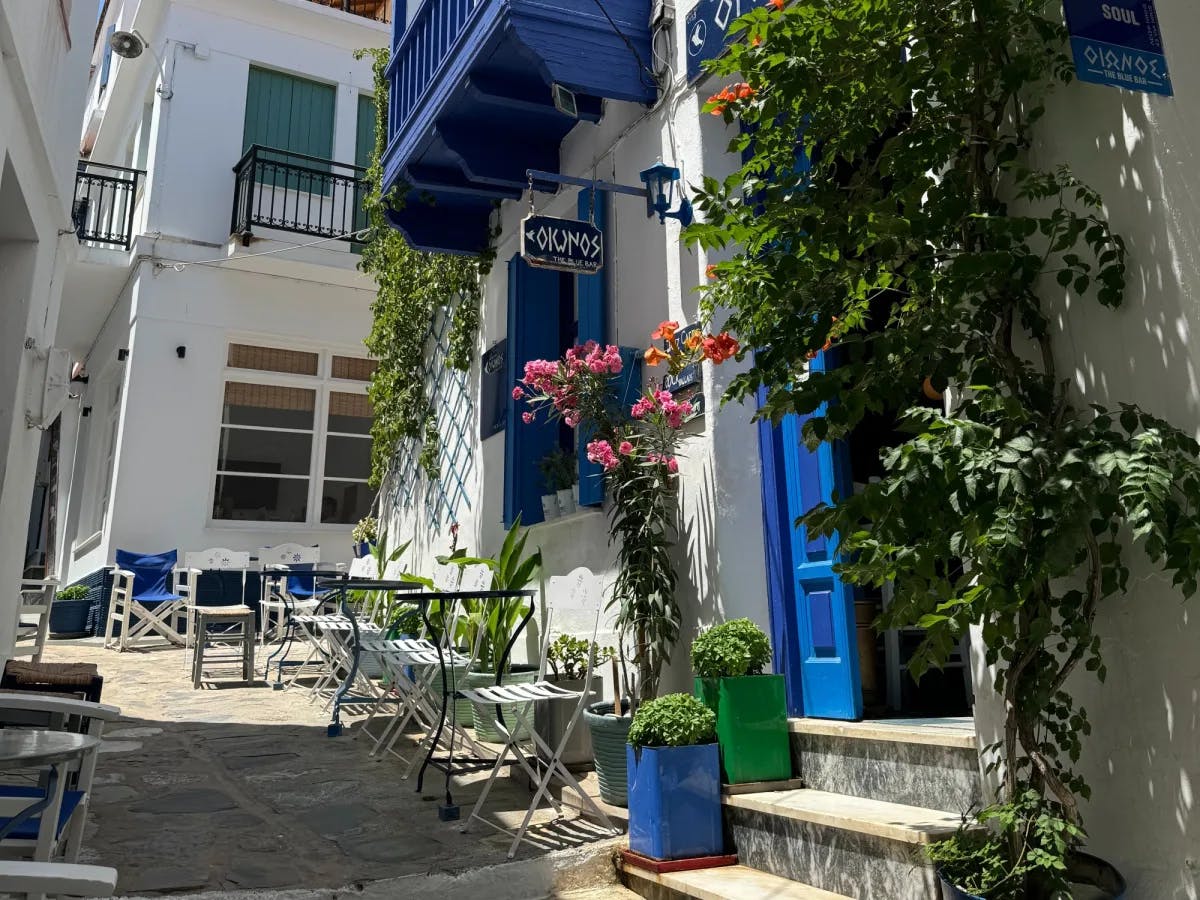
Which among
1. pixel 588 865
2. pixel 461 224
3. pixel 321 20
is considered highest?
pixel 321 20

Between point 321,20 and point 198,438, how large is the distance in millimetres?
6217

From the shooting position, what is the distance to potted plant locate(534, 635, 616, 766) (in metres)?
4.61

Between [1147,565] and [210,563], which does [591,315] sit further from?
[210,563]

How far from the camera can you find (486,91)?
5.59 meters

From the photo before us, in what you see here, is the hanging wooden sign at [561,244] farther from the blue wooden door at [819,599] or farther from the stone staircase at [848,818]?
the stone staircase at [848,818]

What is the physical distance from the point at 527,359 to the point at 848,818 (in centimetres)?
410

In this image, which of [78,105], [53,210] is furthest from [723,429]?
[78,105]

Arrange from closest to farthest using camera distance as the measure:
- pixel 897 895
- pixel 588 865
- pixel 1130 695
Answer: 1. pixel 1130 695
2. pixel 897 895
3. pixel 588 865

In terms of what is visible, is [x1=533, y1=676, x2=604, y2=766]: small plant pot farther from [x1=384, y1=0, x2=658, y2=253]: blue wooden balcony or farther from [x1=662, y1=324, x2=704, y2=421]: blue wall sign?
[x1=384, y1=0, x2=658, y2=253]: blue wooden balcony

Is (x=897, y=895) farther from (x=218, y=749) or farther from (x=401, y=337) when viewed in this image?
(x=401, y=337)

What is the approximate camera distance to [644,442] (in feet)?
15.0

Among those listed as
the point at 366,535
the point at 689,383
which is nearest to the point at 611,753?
the point at 689,383

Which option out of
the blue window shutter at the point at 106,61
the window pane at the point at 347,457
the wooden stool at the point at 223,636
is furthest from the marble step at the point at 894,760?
the blue window shutter at the point at 106,61

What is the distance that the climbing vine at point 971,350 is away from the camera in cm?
212
